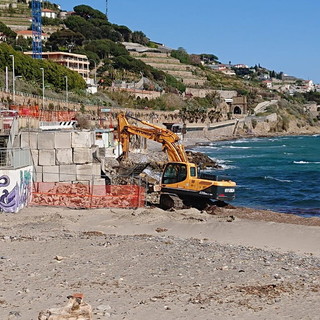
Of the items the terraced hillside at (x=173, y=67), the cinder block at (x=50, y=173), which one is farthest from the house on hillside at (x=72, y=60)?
the cinder block at (x=50, y=173)

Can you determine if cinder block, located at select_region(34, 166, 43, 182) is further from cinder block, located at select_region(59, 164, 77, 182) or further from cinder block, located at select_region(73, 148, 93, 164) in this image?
cinder block, located at select_region(73, 148, 93, 164)

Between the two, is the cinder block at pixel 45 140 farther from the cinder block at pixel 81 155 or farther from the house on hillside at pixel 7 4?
the house on hillside at pixel 7 4

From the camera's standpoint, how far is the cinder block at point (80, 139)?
997 inches

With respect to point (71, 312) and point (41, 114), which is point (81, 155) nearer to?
point (41, 114)

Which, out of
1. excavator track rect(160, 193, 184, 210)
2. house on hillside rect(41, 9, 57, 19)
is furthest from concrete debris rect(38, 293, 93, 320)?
house on hillside rect(41, 9, 57, 19)

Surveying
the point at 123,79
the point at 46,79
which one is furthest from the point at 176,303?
the point at 123,79

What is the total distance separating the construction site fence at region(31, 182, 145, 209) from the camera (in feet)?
78.9

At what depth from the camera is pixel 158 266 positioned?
14156mm

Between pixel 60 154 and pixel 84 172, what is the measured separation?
4.24ft

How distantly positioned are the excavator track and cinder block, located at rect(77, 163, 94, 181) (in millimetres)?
3165

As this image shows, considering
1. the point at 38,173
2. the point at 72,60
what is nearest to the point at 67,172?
the point at 38,173

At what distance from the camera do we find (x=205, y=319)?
34.4 feet

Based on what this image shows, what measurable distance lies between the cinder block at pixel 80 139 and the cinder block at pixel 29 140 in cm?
150

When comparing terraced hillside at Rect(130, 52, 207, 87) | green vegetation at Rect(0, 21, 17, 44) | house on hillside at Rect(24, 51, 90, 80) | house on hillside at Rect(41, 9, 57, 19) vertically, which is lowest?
house on hillside at Rect(24, 51, 90, 80)
